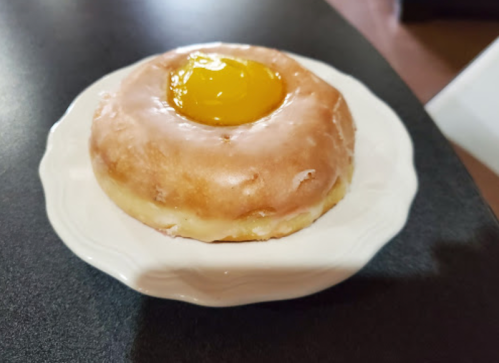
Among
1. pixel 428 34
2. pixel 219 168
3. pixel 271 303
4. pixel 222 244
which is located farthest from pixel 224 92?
pixel 428 34

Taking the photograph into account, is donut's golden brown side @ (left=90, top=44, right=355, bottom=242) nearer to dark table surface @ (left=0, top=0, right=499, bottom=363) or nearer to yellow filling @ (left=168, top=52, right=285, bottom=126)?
yellow filling @ (left=168, top=52, right=285, bottom=126)

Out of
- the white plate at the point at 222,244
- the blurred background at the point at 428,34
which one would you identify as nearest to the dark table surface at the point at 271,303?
the white plate at the point at 222,244

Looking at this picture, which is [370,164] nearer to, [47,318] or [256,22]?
[47,318]

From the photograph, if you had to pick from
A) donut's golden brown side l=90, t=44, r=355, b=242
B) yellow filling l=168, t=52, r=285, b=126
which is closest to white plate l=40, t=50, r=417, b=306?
donut's golden brown side l=90, t=44, r=355, b=242

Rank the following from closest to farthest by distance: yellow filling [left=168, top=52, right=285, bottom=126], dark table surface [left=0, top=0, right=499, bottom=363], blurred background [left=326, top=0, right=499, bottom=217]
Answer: dark table surface [left=0, top=0, right=499, bottom=363]
yellow filling [left=168, top=52, right=285, bottom=126]
blurred background [left=326, top=0, right=499, bottom=217]

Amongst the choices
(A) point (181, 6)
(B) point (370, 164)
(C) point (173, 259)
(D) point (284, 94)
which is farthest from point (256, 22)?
(C) point (173, 259)

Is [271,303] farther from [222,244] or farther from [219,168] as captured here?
[219,168]
